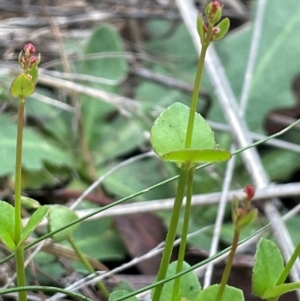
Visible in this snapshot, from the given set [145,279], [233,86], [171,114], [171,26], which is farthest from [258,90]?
[171,114]

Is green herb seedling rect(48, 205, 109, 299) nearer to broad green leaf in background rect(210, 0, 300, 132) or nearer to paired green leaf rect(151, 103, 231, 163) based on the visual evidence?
paired green leaf rect(151, 103, 231, 163)

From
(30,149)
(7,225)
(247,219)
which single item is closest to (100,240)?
(30,149)

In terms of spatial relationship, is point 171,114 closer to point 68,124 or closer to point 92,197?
point 92,197

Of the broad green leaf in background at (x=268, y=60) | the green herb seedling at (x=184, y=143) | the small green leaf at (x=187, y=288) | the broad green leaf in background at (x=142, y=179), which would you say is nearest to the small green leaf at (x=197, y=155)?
the green herb seedling at (x=184, y=143)

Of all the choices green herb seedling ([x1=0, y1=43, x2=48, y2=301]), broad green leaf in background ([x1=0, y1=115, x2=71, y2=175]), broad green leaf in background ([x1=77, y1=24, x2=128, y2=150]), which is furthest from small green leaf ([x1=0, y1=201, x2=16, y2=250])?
broad green leaf in background ([x1=77, y1=24, x2=128, y2=150])

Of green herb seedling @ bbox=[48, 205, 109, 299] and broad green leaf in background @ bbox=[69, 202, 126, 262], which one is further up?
green herb seedling @ bbox=[48, 205, 109, 299]

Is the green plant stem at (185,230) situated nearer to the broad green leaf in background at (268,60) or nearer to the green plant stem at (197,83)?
the green plant stem at (197,83)

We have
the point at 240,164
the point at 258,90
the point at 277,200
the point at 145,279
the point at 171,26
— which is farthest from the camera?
the point at 171,26
